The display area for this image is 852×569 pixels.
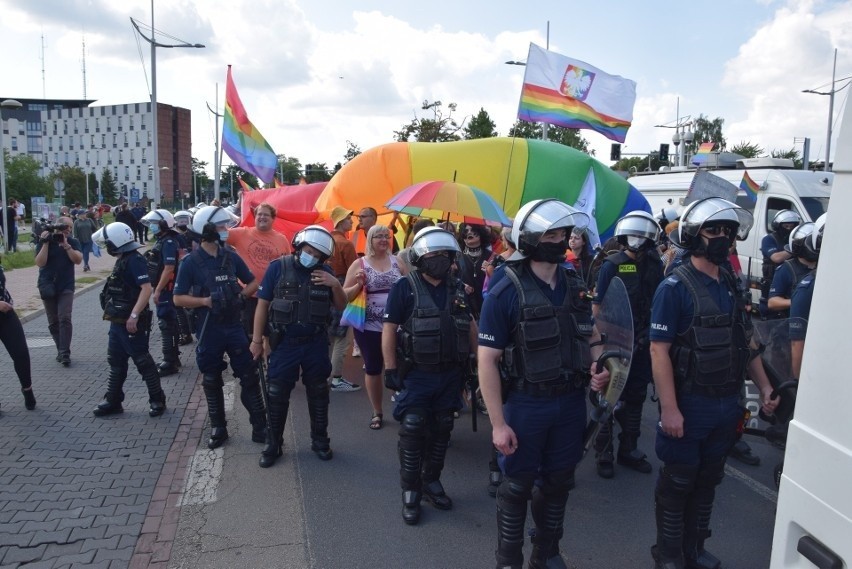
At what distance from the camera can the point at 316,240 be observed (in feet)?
16.5

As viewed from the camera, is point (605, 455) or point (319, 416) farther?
point (319, 416)

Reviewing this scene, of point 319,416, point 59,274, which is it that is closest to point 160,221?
point 59,274

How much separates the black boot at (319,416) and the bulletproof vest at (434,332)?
1.19 m

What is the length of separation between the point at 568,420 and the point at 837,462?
169 centimetres

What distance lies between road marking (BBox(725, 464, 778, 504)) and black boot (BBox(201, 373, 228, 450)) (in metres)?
4.27

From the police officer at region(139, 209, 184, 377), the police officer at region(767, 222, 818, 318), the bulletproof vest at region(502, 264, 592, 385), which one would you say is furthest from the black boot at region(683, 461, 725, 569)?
the police officer at region(139, 209, 184, 377)

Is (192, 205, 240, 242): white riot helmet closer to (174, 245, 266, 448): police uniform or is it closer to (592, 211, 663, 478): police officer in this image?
(174, 245, 266, 448): police uniform

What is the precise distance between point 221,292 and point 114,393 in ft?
6.14

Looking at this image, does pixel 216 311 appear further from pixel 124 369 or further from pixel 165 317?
pixel 165 317

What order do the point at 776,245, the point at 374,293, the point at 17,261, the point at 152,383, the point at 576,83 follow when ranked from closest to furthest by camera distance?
the point at 374,293 → the point at 152,383 → the point at 776,245 → the point at 576,83 → the point at 17,261

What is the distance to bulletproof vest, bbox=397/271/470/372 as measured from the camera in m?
4.27

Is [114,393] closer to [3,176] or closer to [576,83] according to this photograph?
[576,83]

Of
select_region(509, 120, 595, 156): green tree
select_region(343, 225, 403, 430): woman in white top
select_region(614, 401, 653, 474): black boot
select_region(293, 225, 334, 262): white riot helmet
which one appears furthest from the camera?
select_region(509, 120, 595, 156): green tree

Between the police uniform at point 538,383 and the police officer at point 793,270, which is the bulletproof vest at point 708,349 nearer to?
the police uniform at point 538,383
